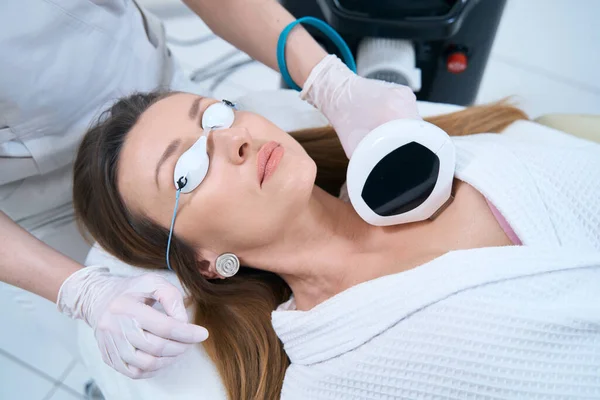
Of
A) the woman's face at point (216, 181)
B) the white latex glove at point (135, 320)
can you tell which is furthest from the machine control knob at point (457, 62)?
the white latex glove at point (135, 320)

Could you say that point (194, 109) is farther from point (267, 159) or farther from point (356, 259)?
point (356, 259)

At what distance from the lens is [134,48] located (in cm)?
113

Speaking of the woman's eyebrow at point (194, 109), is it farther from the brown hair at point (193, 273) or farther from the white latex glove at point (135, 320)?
the white latex glove at point (135, 320)

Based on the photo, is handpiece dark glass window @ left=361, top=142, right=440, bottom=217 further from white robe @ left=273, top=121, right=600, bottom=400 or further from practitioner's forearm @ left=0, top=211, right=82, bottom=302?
practitioner's forearm @ left=0, top=211, right=82, bottom=302

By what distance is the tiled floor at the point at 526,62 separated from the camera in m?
1.90

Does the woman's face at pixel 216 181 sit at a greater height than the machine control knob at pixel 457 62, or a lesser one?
lesser

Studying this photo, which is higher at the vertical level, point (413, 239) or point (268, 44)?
point (268, 44)

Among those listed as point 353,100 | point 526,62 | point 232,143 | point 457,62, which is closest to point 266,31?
point 353,100

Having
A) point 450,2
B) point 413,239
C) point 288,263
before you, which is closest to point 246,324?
point 288,263

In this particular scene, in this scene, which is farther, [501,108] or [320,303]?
[501,108]

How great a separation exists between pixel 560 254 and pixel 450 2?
608 millimetres

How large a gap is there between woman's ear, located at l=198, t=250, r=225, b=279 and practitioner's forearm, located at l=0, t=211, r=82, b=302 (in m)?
0.24

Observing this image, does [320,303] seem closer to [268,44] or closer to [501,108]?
[268,44]

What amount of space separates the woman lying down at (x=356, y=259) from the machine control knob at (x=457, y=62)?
30cm
